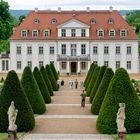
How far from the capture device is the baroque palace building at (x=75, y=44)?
264ft

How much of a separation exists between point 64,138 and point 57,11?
63140mm

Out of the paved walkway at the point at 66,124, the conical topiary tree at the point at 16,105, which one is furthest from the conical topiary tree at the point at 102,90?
the conical topiary tree at the point at 16,105

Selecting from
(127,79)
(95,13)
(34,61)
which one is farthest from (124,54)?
(127,79)

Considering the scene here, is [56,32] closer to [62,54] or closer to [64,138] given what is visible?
[62,54]

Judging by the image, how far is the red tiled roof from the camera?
80.9 m

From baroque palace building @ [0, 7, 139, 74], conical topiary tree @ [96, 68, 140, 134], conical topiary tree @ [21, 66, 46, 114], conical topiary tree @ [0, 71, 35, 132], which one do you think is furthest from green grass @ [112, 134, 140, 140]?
baroque palace building @ [0, 7, 139, 74]

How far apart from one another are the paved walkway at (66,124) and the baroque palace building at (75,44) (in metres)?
42.5

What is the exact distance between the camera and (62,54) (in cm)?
8162

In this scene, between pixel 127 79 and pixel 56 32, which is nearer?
pixel 127 79

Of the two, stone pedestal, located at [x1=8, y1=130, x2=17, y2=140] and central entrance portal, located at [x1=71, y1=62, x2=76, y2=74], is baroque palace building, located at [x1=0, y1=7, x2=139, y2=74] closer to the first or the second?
central entrance portal, located at [x1=71, y1=62, x2=76, y2=74]

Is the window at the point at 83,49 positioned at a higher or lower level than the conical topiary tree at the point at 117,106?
higher

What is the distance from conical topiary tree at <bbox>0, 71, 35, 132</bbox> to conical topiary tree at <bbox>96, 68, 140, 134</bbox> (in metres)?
3.33

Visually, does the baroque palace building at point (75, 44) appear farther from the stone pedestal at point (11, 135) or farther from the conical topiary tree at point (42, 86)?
the stone pedestal at point (11, 135)

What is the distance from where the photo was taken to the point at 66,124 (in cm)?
2773
